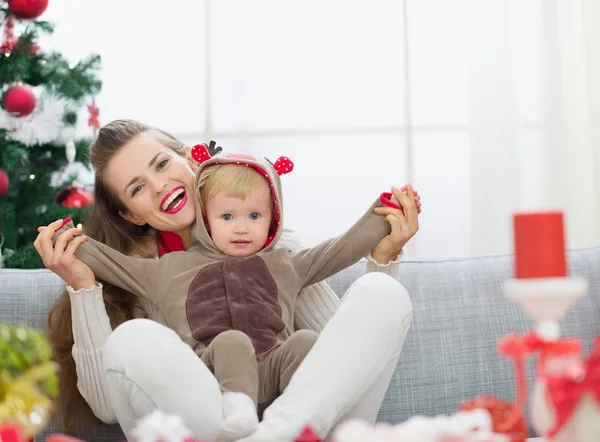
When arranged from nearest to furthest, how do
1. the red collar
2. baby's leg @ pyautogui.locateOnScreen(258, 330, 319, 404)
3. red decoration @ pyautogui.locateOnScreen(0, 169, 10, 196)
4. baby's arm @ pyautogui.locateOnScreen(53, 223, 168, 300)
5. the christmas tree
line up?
baby's leg @ pyautogui.locateOnScreen(258, 330, 319, 404)
baby's arm @ pyautogui.locateOnScreen(53, 223, 168, 300)
the red collar
red decoration @ pyautogui.locateOnScreen(0, 169, 10, 196)
the christmas tree

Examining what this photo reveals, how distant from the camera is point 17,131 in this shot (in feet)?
8.61

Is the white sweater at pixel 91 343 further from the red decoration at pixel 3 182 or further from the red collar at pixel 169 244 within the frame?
the red decoration at pixel 3 182

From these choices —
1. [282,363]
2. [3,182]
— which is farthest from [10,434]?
[3,182]

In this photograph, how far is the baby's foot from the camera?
1.21m

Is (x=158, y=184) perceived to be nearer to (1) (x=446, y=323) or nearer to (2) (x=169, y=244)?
(2) (x=169, y=244)

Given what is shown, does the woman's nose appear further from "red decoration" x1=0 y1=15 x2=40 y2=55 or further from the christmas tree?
"red decoration" x1=0 y1=15 x2=40 y2=55

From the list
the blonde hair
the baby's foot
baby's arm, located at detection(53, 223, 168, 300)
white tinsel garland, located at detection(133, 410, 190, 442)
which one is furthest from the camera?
the blonde hair

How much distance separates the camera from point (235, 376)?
4.42 ft

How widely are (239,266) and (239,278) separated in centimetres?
3

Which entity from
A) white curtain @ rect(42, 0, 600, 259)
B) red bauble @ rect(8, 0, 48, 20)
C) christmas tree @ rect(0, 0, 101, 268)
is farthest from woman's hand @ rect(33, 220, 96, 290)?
white curtain @ rect(42, 0, 600, 259)

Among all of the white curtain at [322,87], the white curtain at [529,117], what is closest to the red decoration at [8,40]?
the white curtain at [322,87]

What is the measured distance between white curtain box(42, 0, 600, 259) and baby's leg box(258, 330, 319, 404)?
1.72 m

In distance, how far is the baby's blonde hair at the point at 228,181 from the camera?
1.61 meters

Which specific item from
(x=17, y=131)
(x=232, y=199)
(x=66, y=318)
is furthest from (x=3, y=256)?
(x=232, y=199)
